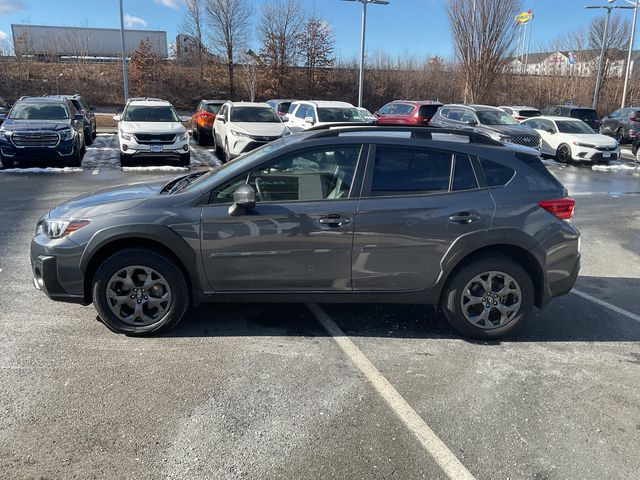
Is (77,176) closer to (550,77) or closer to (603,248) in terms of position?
(603,248)

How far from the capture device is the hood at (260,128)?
1428cm

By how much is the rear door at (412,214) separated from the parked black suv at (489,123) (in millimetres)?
12305

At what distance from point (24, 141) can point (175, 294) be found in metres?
11.2

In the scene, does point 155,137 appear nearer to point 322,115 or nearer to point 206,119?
point 322,115

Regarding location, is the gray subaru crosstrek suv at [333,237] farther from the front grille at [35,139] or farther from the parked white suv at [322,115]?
the parked white suv at [322,115]

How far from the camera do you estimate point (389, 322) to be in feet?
15.5

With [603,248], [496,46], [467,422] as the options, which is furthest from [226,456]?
[496,46]

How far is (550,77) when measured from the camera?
42594 millimetres

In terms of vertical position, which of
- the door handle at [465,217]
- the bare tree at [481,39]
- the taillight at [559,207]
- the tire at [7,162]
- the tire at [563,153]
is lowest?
the tire at [7,162]

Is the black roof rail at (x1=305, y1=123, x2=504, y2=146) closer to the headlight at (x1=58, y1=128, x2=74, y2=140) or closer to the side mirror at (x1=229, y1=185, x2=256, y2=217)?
the side mirror at (x1=229, y1=185, x2=256, y2=217)

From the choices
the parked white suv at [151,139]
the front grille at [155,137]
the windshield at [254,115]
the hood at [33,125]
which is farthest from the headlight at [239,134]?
the hood at [33,125]

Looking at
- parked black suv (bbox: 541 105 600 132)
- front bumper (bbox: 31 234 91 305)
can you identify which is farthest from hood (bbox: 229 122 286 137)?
parked black suv (bbox: 541 105 600 132)

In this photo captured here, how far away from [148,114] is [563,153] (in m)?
13.1

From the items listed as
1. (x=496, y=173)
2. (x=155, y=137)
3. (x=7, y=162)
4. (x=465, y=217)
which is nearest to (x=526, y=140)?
(x=155, y=137)
